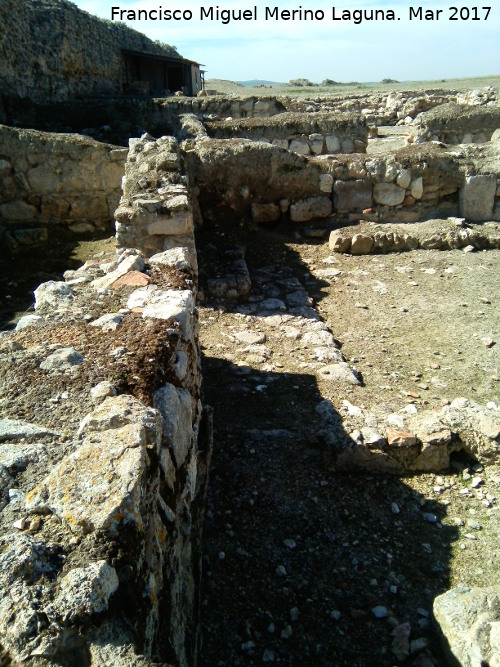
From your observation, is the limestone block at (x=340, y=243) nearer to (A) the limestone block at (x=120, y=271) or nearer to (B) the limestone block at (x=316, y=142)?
(A) the limestone block at (x=120, y=271)

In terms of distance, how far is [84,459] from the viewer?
162cm

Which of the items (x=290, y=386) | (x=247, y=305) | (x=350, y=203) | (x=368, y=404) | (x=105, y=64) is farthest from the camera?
(x=105, y=64)

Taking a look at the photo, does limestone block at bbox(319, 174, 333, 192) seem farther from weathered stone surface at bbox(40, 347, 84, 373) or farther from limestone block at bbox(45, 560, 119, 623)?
limestone block at bbox(45, 560, 119, 623)

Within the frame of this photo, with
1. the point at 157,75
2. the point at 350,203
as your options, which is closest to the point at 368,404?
the point at 350,203

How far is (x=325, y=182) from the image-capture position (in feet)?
25.2

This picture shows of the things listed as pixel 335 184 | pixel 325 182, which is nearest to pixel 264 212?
pixel 325 182

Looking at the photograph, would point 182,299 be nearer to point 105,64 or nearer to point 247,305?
point 247,305

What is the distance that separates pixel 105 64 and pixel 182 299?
2012cm

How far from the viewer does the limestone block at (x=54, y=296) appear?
10.2 ft

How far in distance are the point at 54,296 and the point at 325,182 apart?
5.36 m

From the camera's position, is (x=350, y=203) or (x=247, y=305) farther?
(x=350, y=203)

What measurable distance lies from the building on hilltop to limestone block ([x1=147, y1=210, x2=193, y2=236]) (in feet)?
34.7

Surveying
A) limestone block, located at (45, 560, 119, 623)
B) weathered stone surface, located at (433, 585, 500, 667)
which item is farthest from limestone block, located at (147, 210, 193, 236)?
limestone block, located at (45, 560, 119, 623)

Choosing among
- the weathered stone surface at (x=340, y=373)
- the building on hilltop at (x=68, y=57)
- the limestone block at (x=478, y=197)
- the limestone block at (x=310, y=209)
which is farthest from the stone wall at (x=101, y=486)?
the building on hilltop at (x=68, y=57)
